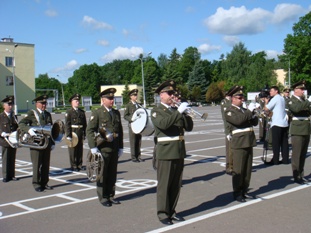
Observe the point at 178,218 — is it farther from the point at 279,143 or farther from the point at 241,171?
the point at 279,143

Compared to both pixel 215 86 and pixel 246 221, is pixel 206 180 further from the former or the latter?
pixel 215 86

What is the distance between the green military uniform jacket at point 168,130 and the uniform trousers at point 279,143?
5.74 meters

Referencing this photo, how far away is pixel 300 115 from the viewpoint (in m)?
9.00

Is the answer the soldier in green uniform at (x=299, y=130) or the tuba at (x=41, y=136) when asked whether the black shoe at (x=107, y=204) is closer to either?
the tuba at (x=41, y=136)

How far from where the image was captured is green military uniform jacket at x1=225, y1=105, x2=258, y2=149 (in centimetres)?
734

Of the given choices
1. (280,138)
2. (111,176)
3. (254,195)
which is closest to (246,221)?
(254,195)

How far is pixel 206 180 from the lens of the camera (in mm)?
9391

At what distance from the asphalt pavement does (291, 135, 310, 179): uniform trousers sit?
287 mm

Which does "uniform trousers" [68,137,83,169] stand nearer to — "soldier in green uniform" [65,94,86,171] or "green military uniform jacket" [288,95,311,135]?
"soldier in green uniform" [65,94,86,171]

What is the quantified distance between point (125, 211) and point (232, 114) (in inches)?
103

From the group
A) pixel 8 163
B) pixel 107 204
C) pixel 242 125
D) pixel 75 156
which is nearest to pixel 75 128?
pixel 75 156

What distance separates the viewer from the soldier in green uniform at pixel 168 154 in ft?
20.3

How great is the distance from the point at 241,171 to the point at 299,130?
240 cm

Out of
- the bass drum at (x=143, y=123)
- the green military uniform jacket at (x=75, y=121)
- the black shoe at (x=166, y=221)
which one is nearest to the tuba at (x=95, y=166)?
the black shoe at (x=166, y=221)
